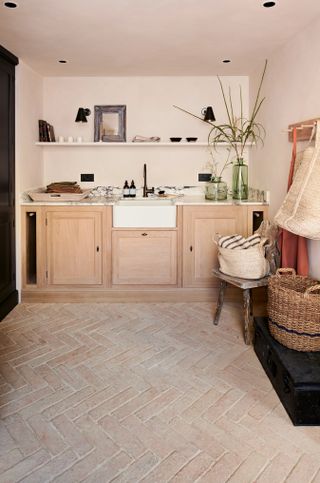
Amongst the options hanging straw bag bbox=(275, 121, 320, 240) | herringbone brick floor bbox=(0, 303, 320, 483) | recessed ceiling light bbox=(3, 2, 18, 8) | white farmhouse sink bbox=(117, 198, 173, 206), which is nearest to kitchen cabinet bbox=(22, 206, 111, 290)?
white farmhouse sink bbox=(117, 198, 173, 206)

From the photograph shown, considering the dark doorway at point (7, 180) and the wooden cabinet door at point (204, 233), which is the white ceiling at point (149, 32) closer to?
the dark doorway at point (7, 180)

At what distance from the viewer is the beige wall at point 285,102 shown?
2.69 m

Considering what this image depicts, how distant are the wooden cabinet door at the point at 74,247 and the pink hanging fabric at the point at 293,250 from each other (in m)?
1.64

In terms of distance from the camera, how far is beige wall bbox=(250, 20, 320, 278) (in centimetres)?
269

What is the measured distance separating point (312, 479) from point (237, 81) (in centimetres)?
361

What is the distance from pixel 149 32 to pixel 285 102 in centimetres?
115

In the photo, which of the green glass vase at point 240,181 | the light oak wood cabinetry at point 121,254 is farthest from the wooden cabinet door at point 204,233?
the green glass vase at point 240,181

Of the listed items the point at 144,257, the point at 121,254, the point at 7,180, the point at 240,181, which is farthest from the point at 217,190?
the point at 7,180

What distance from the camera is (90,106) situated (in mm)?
4184

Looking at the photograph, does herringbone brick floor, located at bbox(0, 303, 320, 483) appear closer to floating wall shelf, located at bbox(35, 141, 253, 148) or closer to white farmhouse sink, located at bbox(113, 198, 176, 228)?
white farmhouse sink, located at bbox(113, 198, 176, 228)

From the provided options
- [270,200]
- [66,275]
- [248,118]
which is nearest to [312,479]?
[270,200]

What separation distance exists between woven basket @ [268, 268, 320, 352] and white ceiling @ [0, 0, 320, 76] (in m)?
1.67

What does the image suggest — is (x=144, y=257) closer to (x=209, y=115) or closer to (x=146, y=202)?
(x=146, y=202)

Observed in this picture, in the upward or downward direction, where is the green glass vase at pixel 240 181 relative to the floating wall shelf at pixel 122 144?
downward
